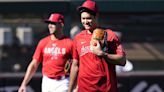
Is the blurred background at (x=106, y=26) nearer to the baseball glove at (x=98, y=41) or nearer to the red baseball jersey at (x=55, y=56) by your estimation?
the red baseball jersey at (x=55, y=56)

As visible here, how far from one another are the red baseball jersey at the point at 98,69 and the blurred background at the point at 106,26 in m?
4.19

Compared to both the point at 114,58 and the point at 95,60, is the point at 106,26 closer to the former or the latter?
the point at 95,60

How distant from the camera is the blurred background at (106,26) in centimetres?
912

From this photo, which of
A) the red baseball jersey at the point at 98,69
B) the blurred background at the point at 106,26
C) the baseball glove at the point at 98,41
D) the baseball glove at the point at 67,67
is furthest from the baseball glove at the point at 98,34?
the blurred background at the point at 106,26

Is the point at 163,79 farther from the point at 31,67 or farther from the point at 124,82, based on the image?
the point at 31,67

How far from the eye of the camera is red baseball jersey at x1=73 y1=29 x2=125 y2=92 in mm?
4770

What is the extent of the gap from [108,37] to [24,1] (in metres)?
4.62

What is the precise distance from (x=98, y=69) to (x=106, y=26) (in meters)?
4.45

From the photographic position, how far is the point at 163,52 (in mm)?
9430

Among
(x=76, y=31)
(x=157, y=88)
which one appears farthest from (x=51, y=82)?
(x=157, y=88)

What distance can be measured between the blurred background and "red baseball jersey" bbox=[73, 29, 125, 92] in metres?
4.19

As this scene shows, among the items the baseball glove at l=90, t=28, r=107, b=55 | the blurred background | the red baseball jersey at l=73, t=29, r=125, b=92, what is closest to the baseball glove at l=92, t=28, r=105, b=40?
the baseball glove at l=90, t=28, r=107, b=55

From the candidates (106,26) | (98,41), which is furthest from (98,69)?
(106,26)

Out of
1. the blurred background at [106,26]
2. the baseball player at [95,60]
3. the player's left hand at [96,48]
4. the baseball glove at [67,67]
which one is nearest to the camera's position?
the player's left hand at [96,48]
